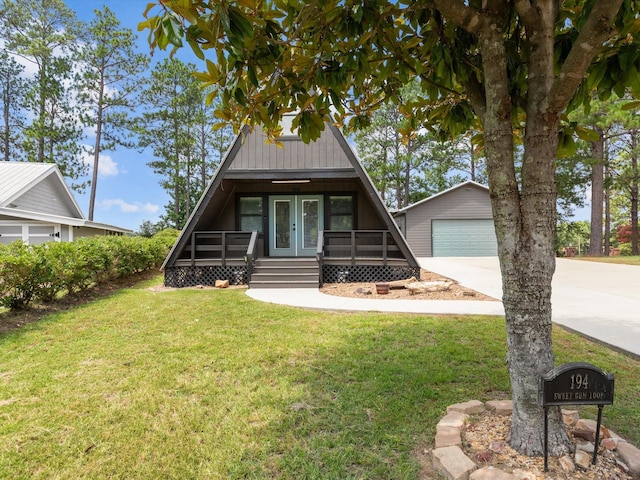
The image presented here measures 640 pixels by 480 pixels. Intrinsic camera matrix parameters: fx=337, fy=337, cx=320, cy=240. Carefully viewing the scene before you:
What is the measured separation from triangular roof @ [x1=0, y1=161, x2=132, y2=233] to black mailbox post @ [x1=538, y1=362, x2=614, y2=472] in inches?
636

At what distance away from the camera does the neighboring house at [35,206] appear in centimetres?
1294

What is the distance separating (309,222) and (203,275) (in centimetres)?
380

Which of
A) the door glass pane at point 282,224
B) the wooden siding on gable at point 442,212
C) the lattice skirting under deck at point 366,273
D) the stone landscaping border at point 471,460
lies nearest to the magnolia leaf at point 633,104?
the stone landscaping border at point 471,460

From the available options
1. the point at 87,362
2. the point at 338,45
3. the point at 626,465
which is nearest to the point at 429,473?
the point at 626,465

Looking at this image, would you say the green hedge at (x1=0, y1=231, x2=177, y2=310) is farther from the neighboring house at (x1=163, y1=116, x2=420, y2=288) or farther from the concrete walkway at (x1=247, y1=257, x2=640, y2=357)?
the concrete walkway at (x1=247, y1=257, x2=640, y2=357)

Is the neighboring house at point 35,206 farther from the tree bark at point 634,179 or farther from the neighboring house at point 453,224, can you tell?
the tree bark at point 634,179

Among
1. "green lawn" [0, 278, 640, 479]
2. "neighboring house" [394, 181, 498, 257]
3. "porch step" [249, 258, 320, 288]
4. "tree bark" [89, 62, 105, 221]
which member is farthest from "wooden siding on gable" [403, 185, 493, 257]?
"tree bark" [89, 62, 105, 221]

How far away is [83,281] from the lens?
7.37 metres

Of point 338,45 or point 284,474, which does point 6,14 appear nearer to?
point 338,45

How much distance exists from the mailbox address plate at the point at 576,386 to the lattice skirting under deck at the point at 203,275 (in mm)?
8273

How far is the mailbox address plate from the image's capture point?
1.67m

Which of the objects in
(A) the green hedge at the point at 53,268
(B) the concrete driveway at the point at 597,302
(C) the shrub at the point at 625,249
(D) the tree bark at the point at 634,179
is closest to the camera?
(B) the concrete driveway at the point at 597,302

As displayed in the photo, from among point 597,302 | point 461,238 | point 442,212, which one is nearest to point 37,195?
point 442,212

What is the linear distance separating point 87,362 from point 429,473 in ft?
11.9
